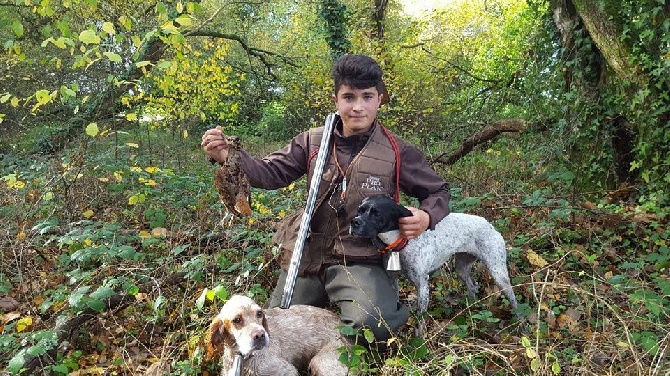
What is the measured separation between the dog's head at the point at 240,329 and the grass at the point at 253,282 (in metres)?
0.26

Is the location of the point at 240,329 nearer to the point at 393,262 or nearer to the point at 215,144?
the point at 393,262

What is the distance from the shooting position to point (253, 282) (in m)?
4.69

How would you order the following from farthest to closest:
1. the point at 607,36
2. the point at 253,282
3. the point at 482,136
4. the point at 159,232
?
the point at 482,136, the point at 607,36, the point at 159,232, the point at 253,282

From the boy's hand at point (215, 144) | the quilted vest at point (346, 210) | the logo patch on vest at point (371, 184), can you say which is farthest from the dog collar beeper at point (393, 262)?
the boy's hand at point (215, 144)

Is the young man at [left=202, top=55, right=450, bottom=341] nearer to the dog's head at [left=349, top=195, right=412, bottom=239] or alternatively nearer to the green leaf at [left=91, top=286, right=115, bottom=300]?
the dog's head at [left=349, top=195, right=412, bottom=239]

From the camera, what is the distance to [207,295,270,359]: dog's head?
2.85 meters

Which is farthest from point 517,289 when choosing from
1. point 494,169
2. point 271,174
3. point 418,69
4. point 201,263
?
point 418,69

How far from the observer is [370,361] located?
3316mm

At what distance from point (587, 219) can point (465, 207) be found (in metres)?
1.36

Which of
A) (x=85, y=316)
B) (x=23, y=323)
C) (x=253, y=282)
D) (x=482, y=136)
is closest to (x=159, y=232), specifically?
(x=253, y=282)

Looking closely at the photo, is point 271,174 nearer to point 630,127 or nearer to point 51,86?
point 630,127

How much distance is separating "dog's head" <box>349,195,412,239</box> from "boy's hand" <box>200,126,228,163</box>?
1.02 m

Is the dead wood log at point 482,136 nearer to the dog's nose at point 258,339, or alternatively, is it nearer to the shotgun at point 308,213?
the shotgun at point 308,213

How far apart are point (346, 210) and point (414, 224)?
510mm
